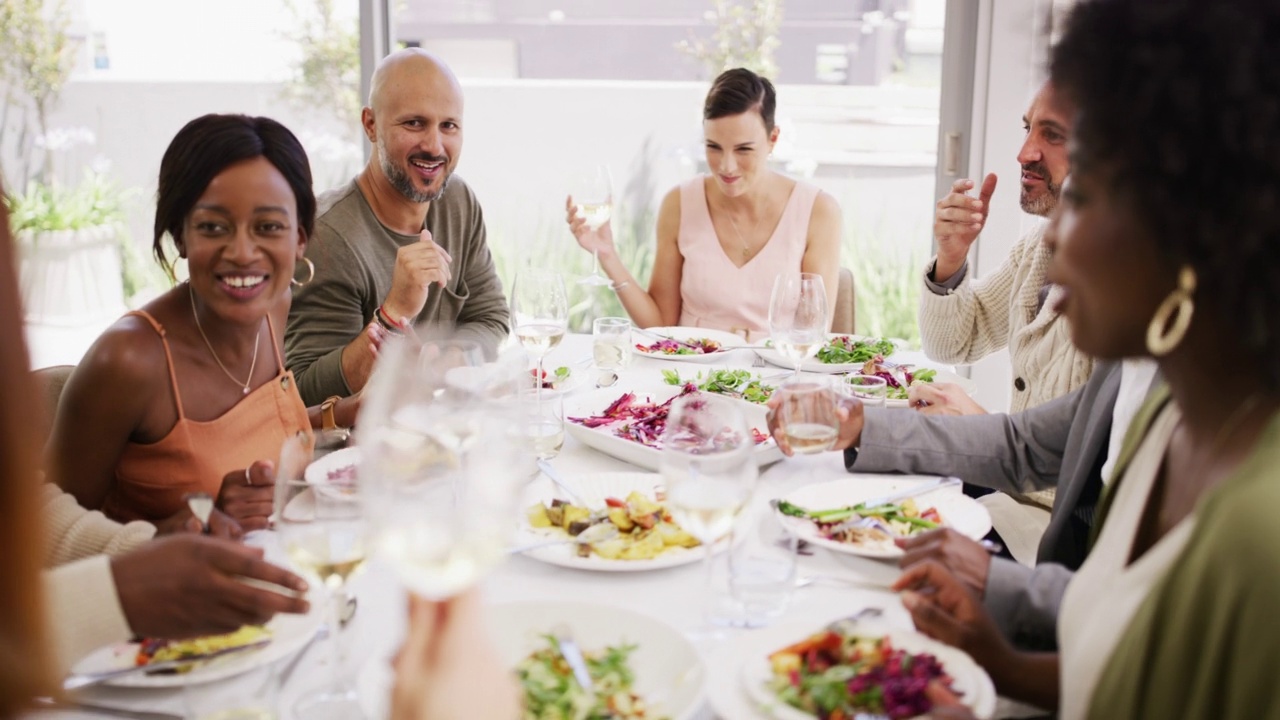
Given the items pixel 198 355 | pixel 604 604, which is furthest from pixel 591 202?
pixel 604 604

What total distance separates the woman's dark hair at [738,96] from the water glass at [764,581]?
95.6 inches

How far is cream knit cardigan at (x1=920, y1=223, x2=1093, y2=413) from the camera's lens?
2.51m

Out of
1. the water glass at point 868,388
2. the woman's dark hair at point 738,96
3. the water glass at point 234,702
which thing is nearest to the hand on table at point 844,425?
the water glass at point 868,388

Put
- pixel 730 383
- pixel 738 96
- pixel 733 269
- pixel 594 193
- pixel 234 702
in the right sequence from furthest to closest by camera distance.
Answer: pixel 733 269 → pixel 738 96 → pixel 594 193 → pixel 730 383 → pixel 234 702

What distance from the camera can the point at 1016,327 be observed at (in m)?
2.79

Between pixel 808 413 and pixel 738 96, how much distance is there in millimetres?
2003

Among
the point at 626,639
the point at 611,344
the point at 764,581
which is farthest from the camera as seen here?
the point at 611,344

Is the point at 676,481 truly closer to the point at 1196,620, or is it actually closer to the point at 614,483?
the point at 614,483

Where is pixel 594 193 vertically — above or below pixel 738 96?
below

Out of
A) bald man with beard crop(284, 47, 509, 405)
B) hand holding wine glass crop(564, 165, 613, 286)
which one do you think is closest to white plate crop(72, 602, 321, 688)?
bald man with beard crop(284, 47, 509, 405)

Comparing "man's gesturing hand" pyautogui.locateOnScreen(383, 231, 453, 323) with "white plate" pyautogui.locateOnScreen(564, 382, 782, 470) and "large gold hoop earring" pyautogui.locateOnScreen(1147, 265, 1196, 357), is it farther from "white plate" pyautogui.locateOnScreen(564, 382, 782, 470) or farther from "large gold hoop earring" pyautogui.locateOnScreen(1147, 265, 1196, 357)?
"large gold hoop earring" pyautogui.locateOnScreen(1147, 265, 1196, 357)

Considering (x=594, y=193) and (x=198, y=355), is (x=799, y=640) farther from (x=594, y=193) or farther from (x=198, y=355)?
(x=594, y=193)

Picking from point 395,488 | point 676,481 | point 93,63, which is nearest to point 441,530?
point 395,488

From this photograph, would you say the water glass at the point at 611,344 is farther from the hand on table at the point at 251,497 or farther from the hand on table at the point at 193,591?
the hand on table at the point at 193,591
